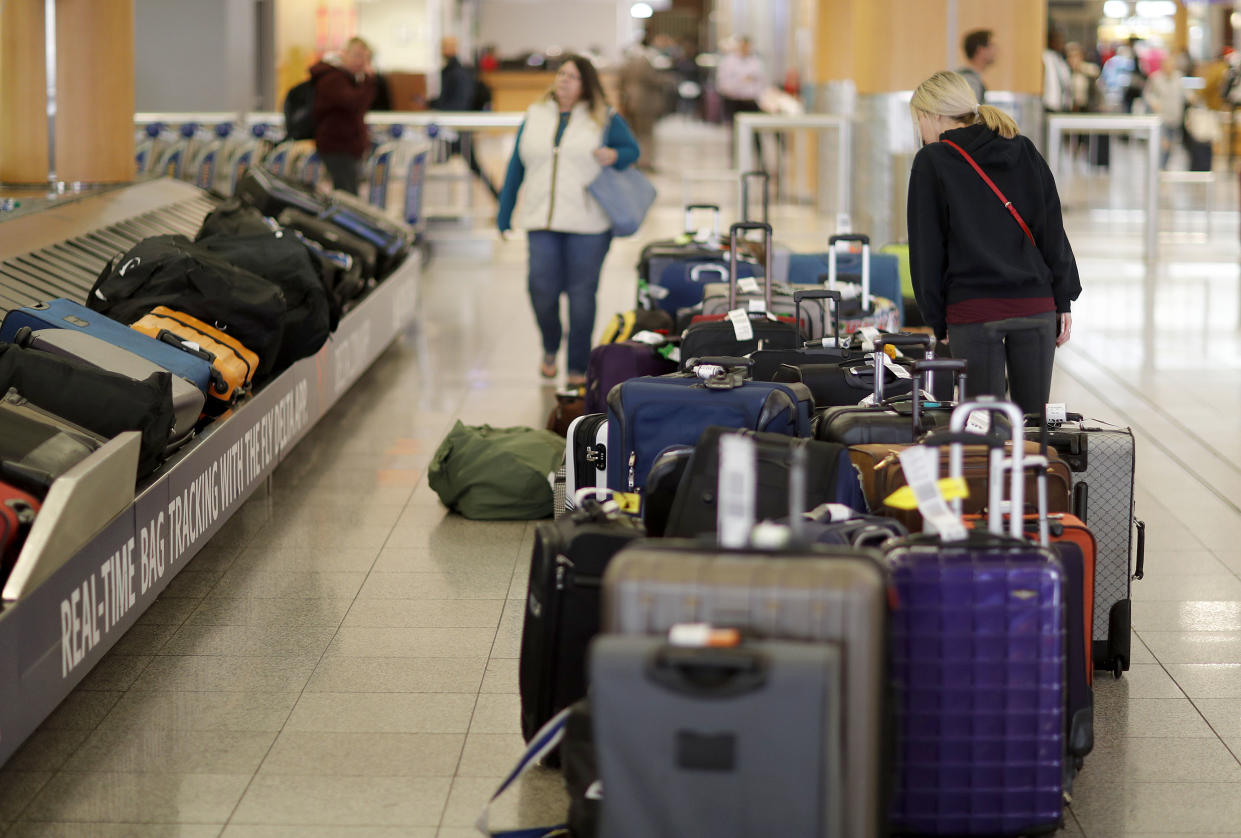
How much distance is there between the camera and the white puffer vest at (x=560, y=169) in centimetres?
775

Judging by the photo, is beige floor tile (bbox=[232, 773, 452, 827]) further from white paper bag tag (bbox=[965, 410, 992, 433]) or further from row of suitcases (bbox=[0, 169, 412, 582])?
white paper bag tag (bbox=[965, 410, 992, 433])

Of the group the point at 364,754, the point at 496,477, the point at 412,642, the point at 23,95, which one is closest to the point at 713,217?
the point at 496,477

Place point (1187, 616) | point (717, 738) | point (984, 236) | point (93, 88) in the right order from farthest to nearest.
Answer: point (93, 88) → point (1187, 616) → point (984, 236) → point (717, 738)

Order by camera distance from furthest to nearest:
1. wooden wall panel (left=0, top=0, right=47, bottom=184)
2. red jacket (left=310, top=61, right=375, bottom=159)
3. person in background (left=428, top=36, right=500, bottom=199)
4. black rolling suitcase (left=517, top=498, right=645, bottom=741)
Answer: person in background (left=428, top=36, right=500, bottom=199)
red jacket (left=310, top=61, right=375, bottom=159)
wooden wall panel (left=0, top=0, right=47, bottom=184)
black rolling suitcase (left=517, top=498, right=645, bottom=741)

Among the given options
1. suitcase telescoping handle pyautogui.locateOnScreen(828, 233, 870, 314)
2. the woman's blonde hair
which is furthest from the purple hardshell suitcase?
the woman's blonde hair

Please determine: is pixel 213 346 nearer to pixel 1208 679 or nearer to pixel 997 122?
pixel 997 122

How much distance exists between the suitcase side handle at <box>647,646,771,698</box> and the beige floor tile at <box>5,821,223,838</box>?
49.8 inches

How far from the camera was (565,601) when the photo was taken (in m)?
3.36

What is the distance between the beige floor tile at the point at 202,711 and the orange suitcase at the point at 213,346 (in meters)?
1.58

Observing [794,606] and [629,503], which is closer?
[794,606]

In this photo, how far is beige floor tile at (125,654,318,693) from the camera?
405 cm

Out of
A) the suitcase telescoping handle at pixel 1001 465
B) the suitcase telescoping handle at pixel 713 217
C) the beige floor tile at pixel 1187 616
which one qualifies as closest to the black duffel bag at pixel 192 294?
the suitcase telescoping handle at pixel 713 217

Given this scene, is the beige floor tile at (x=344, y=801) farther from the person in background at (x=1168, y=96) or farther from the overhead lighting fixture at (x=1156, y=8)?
the overhead lighting fixture at (x=1156, y=8)

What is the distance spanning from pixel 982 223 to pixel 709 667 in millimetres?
2447
